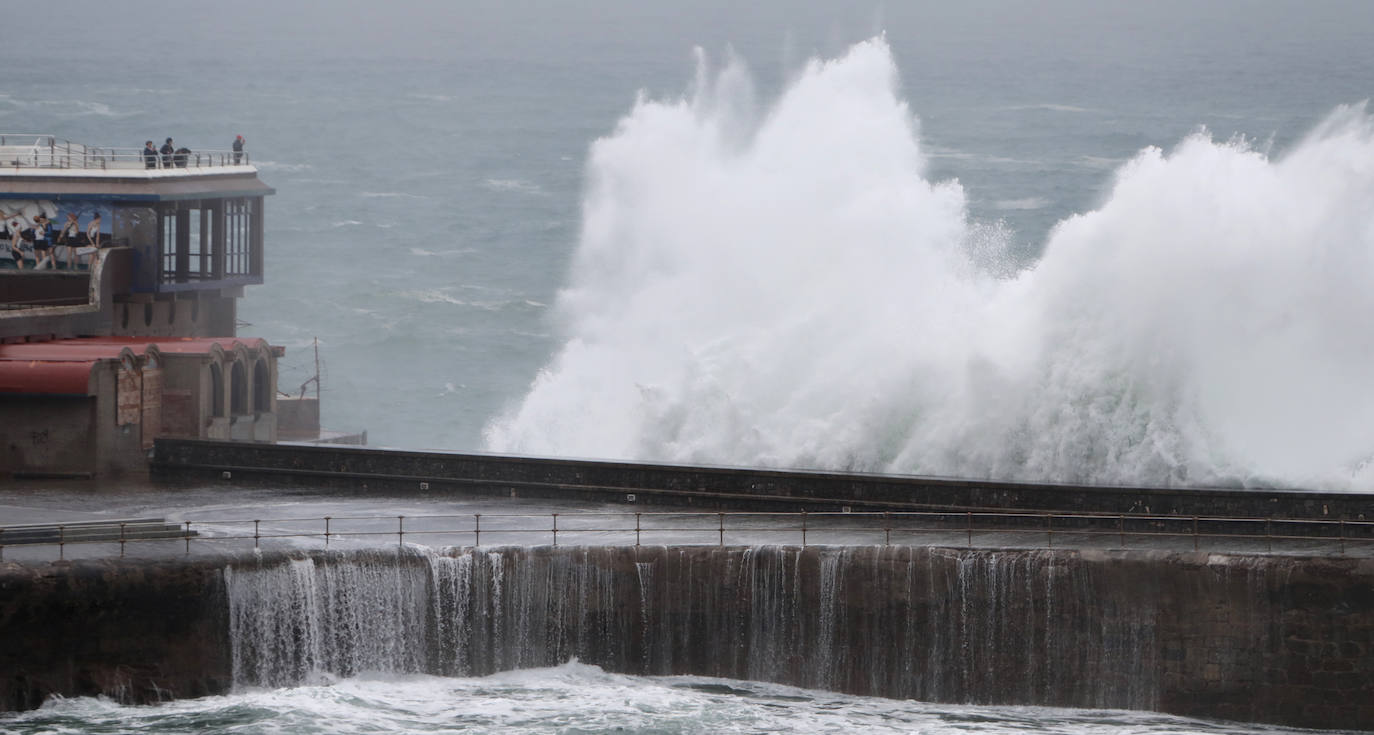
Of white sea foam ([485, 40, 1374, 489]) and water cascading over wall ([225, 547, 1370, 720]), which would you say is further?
white sea foam ([485, 40, 1374, 489])

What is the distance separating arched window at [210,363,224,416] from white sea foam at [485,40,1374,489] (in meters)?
8.78

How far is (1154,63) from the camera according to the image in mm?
139250

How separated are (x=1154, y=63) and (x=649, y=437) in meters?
102

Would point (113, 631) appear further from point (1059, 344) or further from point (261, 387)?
point (1059, 344)

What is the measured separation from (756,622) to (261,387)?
15.7m

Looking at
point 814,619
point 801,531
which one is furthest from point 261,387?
point 814,619

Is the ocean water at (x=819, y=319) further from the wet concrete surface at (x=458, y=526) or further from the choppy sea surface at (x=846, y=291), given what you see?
the wet concrete surface at (x=458, y=526)

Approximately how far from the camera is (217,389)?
135ft

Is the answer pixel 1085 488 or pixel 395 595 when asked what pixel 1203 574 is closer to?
pixel 1085 488

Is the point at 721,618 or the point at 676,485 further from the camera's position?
the point at 676,485

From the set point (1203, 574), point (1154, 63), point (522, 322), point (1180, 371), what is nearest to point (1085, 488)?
point (1203, 574)

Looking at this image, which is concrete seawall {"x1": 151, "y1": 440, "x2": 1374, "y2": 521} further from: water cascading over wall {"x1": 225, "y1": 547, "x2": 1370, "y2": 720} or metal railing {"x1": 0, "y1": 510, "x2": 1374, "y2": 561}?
water cascading over wall {"x1": 225, "y1": 547, "x2": 1370, "y2": 720}

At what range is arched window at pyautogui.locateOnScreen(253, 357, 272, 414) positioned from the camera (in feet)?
141

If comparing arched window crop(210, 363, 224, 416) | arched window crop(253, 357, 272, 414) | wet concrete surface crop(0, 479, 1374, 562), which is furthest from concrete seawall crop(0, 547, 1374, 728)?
arched window crop(253, 357, 272, 414)
